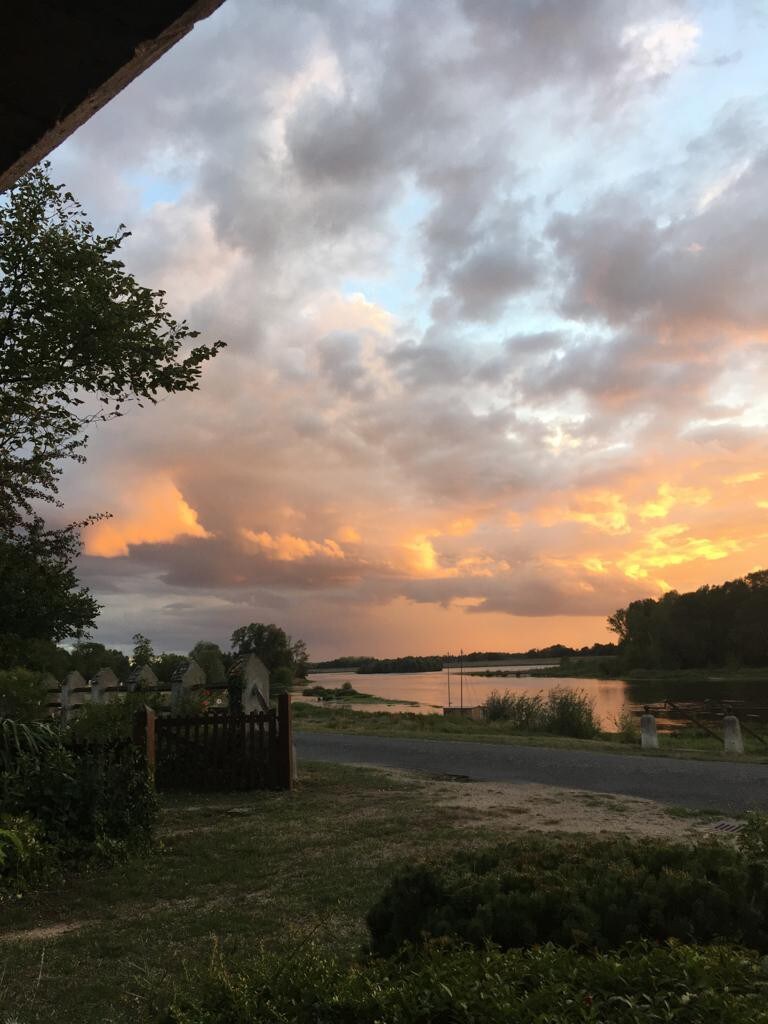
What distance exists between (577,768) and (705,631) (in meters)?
88.3

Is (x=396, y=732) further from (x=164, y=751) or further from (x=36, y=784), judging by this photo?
(x=36, y=784)

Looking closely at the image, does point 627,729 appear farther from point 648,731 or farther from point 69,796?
point 69,796

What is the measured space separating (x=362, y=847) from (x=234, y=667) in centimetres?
742

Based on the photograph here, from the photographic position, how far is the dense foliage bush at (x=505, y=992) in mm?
1948

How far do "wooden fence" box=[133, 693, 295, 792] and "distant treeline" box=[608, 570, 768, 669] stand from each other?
284 ft

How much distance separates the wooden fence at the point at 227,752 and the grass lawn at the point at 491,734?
25.9ft

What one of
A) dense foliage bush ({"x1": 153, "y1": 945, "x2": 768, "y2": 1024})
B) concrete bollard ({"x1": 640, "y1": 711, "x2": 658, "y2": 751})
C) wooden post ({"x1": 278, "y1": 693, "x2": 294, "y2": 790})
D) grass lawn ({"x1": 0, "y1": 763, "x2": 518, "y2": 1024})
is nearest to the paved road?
concrete bollard ({"x1": 640, "y1": 711, "x2": 658, "y2": 751})

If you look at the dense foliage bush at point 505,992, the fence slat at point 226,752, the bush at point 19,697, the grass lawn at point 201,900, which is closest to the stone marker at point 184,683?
the bush at point 19,697

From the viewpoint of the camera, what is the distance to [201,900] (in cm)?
622

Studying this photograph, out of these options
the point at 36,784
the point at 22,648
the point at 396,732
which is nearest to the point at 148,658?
the point at 396,732

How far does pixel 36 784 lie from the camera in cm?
809

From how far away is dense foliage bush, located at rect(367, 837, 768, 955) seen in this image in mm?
2932

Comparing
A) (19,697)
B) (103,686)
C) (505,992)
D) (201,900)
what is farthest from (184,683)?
(505,992)

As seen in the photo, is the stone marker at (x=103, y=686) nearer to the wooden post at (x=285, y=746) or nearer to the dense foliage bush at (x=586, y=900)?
the wooden post at (x=285, y=746)
